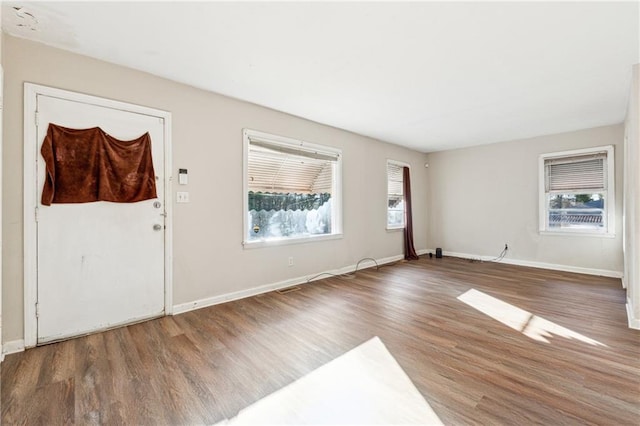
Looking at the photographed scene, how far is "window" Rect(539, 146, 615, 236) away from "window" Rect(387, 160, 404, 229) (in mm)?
2590

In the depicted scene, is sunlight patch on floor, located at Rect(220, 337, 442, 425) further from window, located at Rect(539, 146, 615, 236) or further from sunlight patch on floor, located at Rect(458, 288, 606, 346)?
window, located at Rect(539, 146, 615, 236)

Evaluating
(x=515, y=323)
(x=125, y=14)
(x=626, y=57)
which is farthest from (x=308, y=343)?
(x=626, y=57)

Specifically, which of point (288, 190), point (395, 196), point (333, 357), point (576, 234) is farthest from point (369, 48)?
point (576, 234)

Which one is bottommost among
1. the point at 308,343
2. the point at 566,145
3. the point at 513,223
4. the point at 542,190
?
the point at 308,343

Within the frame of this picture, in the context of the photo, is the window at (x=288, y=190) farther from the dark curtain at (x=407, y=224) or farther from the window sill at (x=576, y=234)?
the window sill at (x=576, y=234)

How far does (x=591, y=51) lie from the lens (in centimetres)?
249

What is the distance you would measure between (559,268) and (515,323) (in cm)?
339

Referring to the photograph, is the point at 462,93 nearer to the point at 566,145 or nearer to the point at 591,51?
the point at 591,51

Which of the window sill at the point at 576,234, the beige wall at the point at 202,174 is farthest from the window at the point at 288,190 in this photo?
the window sill at the point at 576,234

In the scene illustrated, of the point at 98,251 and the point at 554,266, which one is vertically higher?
the point at 98,251

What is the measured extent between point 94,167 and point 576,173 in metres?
7.18

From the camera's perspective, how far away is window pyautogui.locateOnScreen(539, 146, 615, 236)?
4.64 metres

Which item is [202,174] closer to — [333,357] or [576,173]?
[333,357]

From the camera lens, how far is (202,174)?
10.6ft
